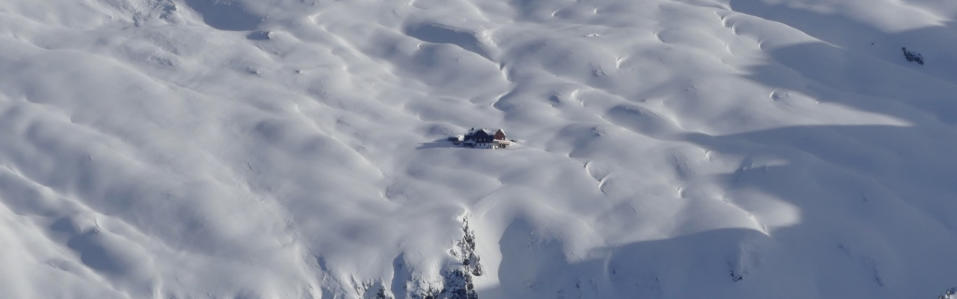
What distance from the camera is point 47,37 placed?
7869 centimetres

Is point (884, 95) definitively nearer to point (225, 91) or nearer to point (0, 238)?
point (225, 91)

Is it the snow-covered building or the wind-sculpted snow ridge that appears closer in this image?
the wind-sculpted snow ridge

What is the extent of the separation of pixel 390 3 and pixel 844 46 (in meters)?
30.5

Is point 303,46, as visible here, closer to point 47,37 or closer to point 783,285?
point 47,37

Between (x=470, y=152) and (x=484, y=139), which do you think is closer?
(x=470, y=152)

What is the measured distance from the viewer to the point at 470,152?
6875 cm

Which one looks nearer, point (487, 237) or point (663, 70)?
point (487, 237)

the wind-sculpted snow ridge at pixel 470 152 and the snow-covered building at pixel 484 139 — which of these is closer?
the wind-sculpted snow ridge at pixel 470 152

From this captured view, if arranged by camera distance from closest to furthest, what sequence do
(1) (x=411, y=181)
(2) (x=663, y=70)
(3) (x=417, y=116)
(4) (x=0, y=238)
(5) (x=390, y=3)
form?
(4) (x=0, y=238)
(1) (x=411, y=181)
(3) (x=417, y=116)
(2) (x=663, y=70)
(5) (x=390, y=3)

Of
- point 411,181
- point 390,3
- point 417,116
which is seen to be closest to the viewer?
point 411,181

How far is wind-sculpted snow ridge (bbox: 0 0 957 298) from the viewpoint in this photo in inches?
2418

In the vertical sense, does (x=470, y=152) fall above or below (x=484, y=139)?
below

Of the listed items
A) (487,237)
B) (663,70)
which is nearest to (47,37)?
(487,237)

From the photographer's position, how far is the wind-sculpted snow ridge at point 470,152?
201 feet
